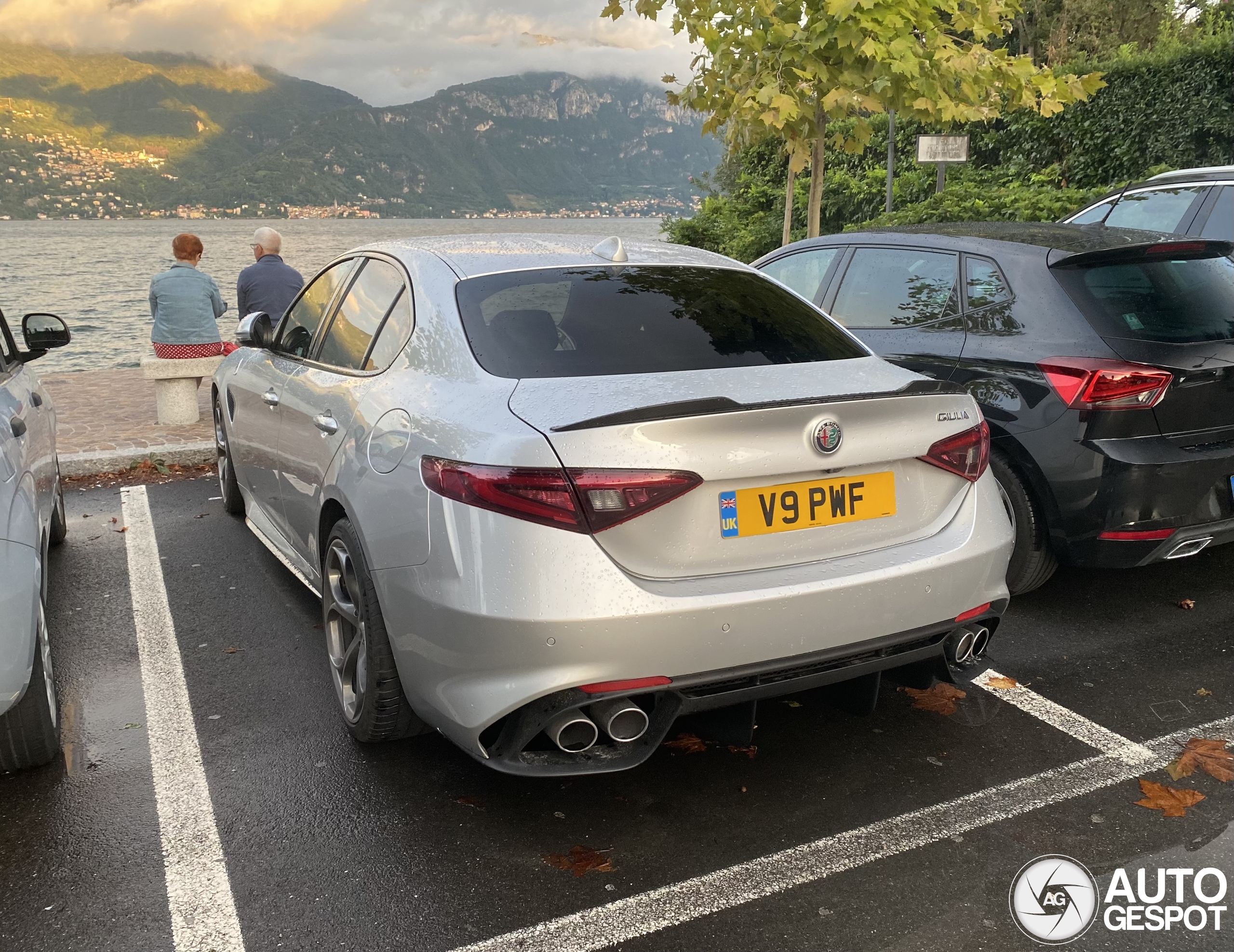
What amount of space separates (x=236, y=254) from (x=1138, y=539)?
79.8 meters

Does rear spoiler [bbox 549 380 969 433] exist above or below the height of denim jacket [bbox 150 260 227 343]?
above

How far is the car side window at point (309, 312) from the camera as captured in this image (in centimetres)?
440

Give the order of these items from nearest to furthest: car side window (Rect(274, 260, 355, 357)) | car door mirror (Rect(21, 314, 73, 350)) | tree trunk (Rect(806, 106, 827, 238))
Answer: car side window (Rect(274, 260, 355, 357)) → car door mirror (Rect(21, 314, 73, 350)) → tree trunk (Rect(806, 106, 827, 238))

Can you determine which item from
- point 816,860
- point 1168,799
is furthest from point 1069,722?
point 816,860

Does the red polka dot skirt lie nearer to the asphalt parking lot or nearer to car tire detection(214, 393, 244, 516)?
car tire detection(214, 393, 244, 516)

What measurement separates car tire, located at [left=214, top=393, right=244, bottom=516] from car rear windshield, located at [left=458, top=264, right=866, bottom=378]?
3190mm

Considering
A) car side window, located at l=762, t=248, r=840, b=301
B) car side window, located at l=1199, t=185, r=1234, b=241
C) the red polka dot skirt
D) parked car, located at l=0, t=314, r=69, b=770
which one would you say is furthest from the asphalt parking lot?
the red polka dot skirt

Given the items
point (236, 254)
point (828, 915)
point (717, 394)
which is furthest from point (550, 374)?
point (236, 254)

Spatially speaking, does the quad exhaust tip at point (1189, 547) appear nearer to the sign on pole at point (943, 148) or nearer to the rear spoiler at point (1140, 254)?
the rear spoiler at point (1140, 254)

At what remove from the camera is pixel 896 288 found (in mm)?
5289

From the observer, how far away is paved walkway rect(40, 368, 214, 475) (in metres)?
7.91

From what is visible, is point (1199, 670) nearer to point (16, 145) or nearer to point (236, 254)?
point (236, 254)

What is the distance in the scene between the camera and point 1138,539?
165 inches

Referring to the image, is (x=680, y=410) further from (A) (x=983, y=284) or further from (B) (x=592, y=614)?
(A) (x=983, y=284)
